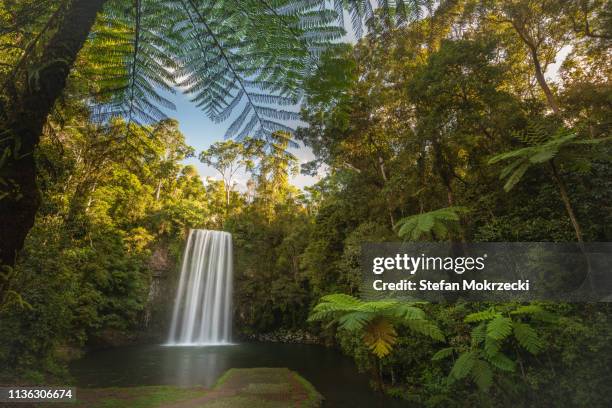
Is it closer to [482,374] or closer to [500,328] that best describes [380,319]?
[500,328]

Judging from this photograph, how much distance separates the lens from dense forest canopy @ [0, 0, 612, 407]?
1112 millimetres

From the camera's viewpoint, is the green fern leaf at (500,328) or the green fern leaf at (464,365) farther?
the green fern leaf at (464,365)

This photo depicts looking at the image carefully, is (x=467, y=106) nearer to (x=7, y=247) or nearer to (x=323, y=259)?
(x=323, y=259)

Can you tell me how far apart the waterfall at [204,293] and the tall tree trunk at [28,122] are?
68.3ft

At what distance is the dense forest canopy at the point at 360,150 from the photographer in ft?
3.65

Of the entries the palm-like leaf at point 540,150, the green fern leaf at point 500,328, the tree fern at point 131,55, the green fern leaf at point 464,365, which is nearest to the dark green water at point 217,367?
the green fern leaf at point 464,365

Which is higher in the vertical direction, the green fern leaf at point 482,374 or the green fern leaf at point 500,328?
the green fern leaf at point 500,328

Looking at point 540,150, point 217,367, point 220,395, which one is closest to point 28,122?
point 540,150

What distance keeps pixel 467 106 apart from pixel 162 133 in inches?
347

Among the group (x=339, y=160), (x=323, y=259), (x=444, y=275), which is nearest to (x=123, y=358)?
(x=323, y=259)

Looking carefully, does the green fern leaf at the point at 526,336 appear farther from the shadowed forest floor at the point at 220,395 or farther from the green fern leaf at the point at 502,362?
the shadowed forest floor at the point at 220,395

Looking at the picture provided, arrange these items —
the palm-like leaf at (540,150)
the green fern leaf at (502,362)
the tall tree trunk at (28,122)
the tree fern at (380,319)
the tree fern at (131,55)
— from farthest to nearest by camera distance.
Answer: the green fern leaf at (502,362), the palm-like leaf at (540,150), the tree fern at (380,319), the tree fern at (131,55), the tall tree trunk at (28,122)

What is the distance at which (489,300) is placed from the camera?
7.50 m

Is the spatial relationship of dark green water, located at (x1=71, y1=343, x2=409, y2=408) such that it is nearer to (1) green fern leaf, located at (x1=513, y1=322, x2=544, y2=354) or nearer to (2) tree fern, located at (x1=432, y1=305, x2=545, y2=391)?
(2) tree fern, located at (x1=432, y1=305, x2=545, y2=391)
